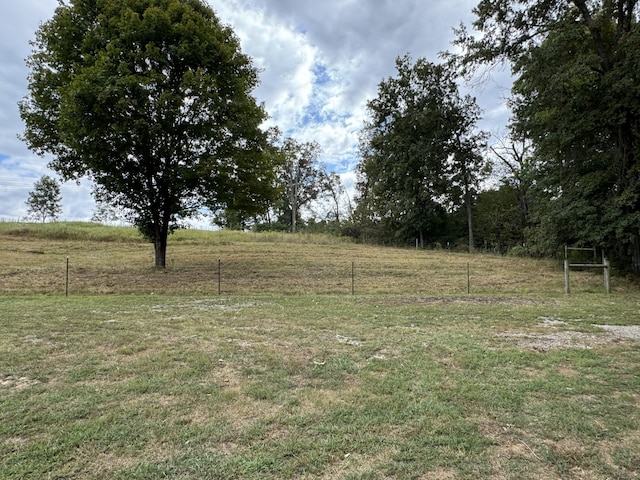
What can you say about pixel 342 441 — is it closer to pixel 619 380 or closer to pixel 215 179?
pixel 619 380

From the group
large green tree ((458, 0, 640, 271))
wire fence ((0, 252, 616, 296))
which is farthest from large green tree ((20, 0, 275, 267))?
large green tree ((458, 0, 640, 271))

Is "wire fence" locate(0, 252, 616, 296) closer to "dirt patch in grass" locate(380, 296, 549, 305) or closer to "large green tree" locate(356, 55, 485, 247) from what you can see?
"dirt patch in grass" locate(380, 296, 549, 305)

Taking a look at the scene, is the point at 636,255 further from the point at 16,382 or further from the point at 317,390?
→ the point at 16,382

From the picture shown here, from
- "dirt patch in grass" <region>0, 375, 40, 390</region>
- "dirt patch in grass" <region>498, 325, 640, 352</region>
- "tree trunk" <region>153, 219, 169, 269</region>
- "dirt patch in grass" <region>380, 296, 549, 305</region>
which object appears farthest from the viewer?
"tree trunk" <region>153, 219, 169, 269</region>

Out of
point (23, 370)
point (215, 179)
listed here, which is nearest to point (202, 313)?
point (23, 370)

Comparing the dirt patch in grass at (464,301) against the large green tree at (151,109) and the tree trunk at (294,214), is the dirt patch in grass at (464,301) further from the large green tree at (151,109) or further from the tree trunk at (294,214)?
the tree trunk at (294,214)

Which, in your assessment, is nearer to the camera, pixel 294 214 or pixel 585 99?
pixel 585 99

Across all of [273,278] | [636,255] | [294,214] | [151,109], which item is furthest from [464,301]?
[294,214]

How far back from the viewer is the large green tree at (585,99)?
42.4 feet

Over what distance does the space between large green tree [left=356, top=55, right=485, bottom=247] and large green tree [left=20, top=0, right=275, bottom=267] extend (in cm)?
2073

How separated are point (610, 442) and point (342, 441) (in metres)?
1.99

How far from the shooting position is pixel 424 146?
106 feet

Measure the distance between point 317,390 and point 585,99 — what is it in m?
15.5

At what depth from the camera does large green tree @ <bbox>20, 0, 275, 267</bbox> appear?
40.9 ft
